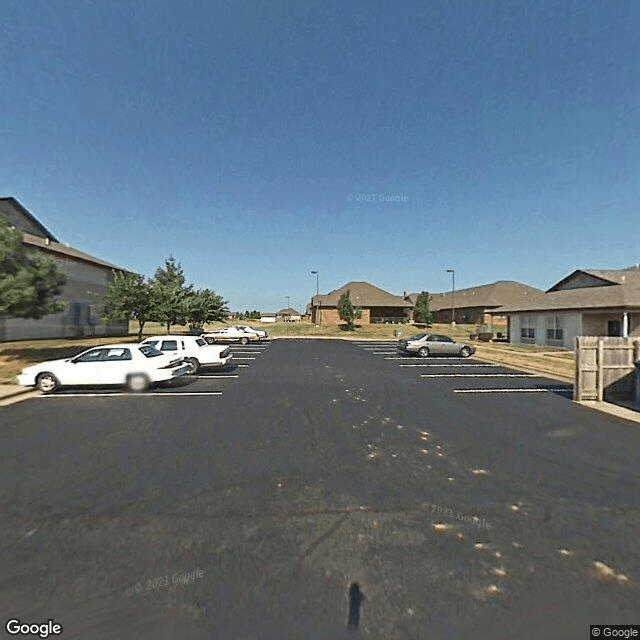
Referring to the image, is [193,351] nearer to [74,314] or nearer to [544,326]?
[74,314]

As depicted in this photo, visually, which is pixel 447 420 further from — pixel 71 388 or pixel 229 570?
pixel 71 388

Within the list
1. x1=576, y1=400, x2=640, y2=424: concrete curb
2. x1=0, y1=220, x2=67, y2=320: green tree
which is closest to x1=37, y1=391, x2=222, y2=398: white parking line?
x1=0, y1=220, x2=67, y2=320: green tree

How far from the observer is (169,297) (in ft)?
84.7

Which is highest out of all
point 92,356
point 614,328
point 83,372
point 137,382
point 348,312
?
point 348,312

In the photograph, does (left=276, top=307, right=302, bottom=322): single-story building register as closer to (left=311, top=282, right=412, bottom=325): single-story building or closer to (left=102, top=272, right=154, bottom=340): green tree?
(left=311, top=282, right=412, bottom=325): single-story building

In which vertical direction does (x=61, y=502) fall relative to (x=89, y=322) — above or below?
below

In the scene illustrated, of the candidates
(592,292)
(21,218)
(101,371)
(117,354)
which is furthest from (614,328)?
(21,218)

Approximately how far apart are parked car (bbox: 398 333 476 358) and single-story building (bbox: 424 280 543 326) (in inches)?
1299

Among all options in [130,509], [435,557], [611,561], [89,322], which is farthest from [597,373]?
[89,322]

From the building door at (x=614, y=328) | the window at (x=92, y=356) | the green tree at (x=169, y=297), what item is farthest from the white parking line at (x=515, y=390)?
the green tree at (x=169, y=297)

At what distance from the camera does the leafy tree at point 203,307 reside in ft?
95.0

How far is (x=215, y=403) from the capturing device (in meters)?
8.94

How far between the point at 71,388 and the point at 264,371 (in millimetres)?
7029

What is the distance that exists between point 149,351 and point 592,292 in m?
29.1
